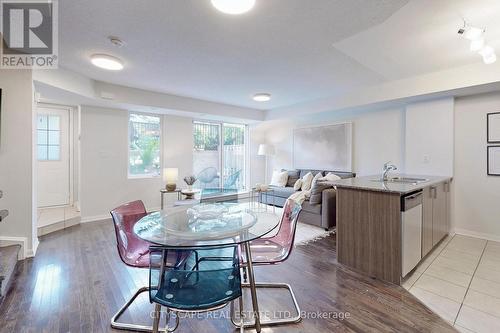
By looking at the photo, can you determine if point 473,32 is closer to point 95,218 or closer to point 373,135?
point 373,135

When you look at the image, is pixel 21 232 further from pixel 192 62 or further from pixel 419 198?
pixel 419 198

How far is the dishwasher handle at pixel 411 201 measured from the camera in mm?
2154

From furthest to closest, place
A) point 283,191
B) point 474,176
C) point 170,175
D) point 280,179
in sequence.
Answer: point 280,179 → point 283,191 → point 170,175 → point 474,176

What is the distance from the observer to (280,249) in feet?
6.62

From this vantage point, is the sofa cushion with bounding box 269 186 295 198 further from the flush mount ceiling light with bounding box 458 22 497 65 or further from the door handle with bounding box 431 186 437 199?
the flush mount ceiling light with bounding box 458 22 497 65

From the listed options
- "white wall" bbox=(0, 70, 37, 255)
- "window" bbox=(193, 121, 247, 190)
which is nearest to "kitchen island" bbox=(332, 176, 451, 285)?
"white wall" bbox=(0, 70, 37, 255)

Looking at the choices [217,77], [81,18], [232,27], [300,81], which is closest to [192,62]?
[217,77]

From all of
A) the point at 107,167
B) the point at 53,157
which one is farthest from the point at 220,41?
the point at 53,157

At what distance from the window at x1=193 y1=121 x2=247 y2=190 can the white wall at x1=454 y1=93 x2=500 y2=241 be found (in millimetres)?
4757

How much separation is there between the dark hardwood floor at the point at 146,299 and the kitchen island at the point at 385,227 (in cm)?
17

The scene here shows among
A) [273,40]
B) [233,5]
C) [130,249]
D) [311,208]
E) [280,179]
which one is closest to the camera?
[233,5]

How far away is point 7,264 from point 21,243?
619 mm

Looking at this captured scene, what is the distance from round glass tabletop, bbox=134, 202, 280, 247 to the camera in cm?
161

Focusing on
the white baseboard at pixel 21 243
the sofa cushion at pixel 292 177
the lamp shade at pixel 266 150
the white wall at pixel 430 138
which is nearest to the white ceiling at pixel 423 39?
the white wall at pixel 430 138
